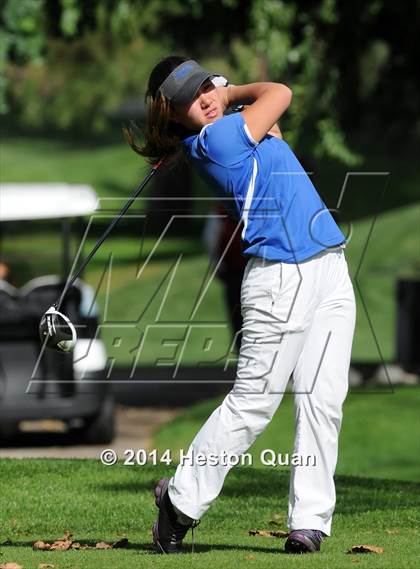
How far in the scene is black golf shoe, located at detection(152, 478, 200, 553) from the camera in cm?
514

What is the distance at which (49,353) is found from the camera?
10492 millimetres

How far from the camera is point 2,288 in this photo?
10891mm

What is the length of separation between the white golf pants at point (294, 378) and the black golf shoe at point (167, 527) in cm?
6

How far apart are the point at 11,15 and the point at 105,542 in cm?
813

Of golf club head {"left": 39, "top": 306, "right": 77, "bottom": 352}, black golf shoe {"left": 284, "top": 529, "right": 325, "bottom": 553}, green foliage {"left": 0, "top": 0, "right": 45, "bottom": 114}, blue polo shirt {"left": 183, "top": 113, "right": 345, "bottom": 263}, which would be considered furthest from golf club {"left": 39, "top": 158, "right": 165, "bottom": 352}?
green foliage {"left": 0, "top": 0, "right": 45, "bottom": 114}

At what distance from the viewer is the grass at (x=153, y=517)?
16.3 ft

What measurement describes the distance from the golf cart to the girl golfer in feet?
17.4

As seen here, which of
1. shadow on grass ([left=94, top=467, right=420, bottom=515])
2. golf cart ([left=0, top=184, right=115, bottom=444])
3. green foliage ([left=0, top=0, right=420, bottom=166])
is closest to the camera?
shadow on grass ([left=94, top=467, right=420, bottom=515])

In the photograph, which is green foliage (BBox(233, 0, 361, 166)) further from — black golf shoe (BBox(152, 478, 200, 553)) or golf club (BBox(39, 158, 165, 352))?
black golf shoe (BBox(152, 478, 200, 553))

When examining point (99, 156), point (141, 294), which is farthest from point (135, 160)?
point (141, 294)

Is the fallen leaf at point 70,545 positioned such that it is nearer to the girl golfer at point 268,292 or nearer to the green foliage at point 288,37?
the girl golfer at point 268,292

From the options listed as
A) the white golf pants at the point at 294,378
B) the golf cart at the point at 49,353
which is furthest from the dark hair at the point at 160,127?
the golf cart at the point at 49,353

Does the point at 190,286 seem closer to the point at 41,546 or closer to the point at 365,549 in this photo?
the point at 41,546

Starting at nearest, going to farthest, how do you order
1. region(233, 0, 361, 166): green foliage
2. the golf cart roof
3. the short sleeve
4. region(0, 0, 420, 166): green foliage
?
the short sleeve < the golf cart roof < region(233, 0, 361, 166): green foliage < region(0, 0, 420, 166): green foliage
